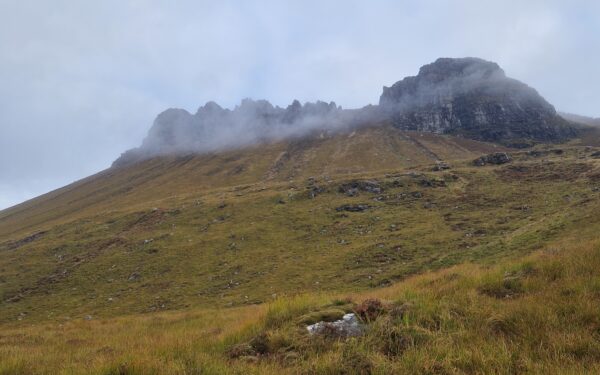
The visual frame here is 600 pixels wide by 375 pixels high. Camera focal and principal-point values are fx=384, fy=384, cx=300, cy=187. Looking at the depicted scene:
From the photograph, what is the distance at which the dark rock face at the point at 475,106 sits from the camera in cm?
15500

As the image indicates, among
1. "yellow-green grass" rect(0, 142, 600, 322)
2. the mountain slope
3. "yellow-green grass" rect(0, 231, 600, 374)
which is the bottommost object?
"yellow-green grass" rect(0, 142, 600, 322)

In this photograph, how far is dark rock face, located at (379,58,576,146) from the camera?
155m

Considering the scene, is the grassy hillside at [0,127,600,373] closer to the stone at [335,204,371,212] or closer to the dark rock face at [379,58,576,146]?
the stone at [335,204,371,212]

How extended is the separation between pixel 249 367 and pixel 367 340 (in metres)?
2.29

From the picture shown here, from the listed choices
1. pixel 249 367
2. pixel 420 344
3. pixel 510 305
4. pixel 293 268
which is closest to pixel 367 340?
pixel 420 344

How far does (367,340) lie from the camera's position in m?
7.38

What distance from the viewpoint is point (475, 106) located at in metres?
167

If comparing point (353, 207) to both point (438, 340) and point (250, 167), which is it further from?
point (250, 167)

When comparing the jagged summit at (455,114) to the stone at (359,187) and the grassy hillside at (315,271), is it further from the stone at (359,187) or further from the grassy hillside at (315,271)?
the stone at (359,187)

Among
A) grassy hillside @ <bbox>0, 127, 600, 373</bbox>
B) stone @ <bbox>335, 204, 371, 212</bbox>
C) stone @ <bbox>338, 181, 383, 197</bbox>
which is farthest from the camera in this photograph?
stone @ <bbox>338, 181, 383, 197</bbox>

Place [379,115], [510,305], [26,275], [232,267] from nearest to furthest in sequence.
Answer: [510,305], [232,267], [26,275], [379,115]

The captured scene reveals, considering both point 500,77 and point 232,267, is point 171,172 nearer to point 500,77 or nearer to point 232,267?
point 232,267

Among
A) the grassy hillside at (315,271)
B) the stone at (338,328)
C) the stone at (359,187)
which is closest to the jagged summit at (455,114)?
the grassy hillside at (315,271)

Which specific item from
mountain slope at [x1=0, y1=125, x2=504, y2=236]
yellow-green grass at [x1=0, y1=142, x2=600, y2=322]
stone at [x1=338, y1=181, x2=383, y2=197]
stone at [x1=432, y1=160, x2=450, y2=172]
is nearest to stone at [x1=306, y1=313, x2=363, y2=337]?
yellow-green grass at [x1=0, y1=142, x2=600, y2=322]
